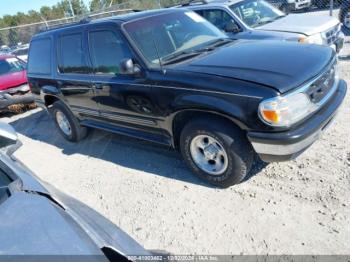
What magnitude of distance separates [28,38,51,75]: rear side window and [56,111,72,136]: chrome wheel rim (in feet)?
Answer: 2.64

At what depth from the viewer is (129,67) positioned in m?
3.93

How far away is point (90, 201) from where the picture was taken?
4273 millimetres

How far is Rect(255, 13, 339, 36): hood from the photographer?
22.7 feet

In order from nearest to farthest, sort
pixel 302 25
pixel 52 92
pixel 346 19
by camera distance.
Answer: pixel 52 92 → pixel 302 25 → pixel 346 19

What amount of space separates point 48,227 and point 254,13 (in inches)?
298

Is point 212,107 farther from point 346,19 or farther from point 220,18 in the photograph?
point 346,19

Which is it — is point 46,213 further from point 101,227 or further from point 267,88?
point 267,88

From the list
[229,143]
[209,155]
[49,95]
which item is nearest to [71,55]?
[49,95]

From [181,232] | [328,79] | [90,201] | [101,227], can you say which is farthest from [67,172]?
[328,79]

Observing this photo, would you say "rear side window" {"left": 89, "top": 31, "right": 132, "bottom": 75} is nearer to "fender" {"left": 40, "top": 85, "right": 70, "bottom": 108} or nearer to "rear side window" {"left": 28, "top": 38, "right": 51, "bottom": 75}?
"fender" {"left": 40, "top": 85, "right": 70, "bottom": 108}

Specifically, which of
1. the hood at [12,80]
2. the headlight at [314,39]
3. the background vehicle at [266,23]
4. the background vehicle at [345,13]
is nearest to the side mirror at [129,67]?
the background vehicle at [266,23]

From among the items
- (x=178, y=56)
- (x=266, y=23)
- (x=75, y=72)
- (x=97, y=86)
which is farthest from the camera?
(x=266, y=23)

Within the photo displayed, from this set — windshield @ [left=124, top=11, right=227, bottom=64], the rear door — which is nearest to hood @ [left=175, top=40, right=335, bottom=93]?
windshield @ [left=124, top=11, right=227, bottom=64]

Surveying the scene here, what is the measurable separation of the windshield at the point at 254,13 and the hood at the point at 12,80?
18.9ft
